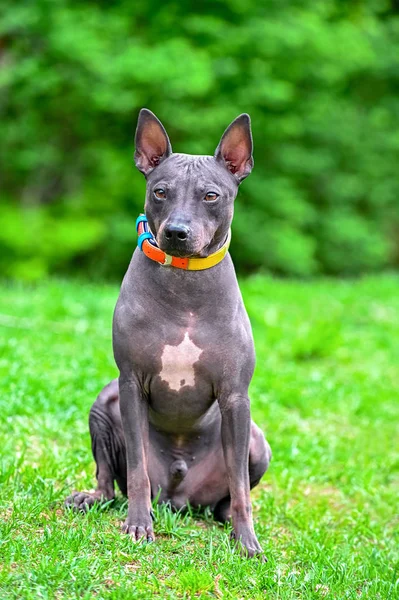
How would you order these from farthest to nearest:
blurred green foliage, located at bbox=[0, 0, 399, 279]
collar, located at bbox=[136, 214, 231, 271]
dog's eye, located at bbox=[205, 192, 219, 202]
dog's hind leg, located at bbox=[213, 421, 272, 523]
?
blurred green foliage, located at bbox=[0, 0, 399, 279] → dog's hind leg, located at bbox=[213, 421, 272, 523] → collar, located at bbox=[136, 214, 231, 271] → dog's eye, located at bbox=[205, 192, 219, 202]

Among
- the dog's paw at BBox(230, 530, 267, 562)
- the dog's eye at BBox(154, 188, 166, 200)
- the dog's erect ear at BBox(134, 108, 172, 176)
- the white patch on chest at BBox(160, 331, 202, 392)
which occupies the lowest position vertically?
the dog's paw at BBox(230, 530, 267, 562)

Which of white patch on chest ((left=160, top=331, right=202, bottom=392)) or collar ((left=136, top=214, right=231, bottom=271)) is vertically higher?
collar ((left=136, top=214, right=231, bottom=271))

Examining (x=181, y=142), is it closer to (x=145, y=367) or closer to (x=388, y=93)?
(x=388, y=93)

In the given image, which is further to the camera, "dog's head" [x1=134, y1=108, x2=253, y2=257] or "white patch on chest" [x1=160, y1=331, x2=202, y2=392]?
"white patch on chest" [x1=160, y1=331, x2=202, y2=392]

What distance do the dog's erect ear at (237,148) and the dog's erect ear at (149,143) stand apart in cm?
24

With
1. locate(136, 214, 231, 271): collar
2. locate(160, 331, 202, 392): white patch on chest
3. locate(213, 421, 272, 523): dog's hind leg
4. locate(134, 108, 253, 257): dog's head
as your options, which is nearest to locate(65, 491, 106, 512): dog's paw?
locate(213, 421, 272, 523): dog's hind leg

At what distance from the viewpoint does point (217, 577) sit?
3350 millimetres

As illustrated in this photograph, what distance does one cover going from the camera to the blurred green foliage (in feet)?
41.1

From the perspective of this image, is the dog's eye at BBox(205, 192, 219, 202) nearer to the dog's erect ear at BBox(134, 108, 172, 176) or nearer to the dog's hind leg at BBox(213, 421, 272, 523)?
the dog's erect ear at BBox(134, 108, 172, 176)

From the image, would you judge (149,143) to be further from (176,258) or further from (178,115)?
(178,115)

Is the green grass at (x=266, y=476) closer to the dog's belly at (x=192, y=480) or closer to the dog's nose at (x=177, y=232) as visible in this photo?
the dog's belly at (x=192, y=480)

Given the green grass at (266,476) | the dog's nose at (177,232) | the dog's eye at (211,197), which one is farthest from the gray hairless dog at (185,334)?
the green grass at (266,476)

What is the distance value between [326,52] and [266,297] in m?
5.57

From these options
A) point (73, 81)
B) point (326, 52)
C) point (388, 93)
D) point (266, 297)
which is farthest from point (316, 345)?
point (388, 93)
